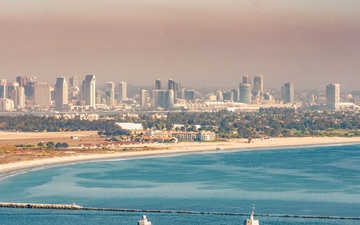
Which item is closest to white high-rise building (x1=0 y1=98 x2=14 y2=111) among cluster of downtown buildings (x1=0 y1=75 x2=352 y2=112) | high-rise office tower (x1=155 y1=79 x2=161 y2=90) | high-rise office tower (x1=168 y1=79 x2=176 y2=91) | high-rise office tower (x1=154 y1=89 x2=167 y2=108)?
cluster of downtown buildings (x1=0 y1=75 x2=352 y2=112)

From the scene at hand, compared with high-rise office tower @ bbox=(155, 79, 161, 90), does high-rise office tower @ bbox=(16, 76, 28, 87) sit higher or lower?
higher

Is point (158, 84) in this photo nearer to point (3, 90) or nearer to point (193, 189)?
point (3, 90)

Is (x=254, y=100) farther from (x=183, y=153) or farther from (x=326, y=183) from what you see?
(x=326, y=183)

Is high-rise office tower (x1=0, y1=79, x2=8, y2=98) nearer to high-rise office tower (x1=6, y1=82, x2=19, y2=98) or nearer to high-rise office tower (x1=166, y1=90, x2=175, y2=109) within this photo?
high-rise office tower (x1=6, y1=82, x2=19, y2=98)

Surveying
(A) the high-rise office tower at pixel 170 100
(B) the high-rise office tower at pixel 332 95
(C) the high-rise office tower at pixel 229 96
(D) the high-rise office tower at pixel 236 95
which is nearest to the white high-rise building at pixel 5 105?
(A) the high-rise office tower at pixel 170 100

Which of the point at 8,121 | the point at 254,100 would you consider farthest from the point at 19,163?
the point at 254,100

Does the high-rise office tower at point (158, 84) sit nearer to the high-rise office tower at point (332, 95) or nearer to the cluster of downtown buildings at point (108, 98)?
the cluster of downtown buildings at point (108, 98)
